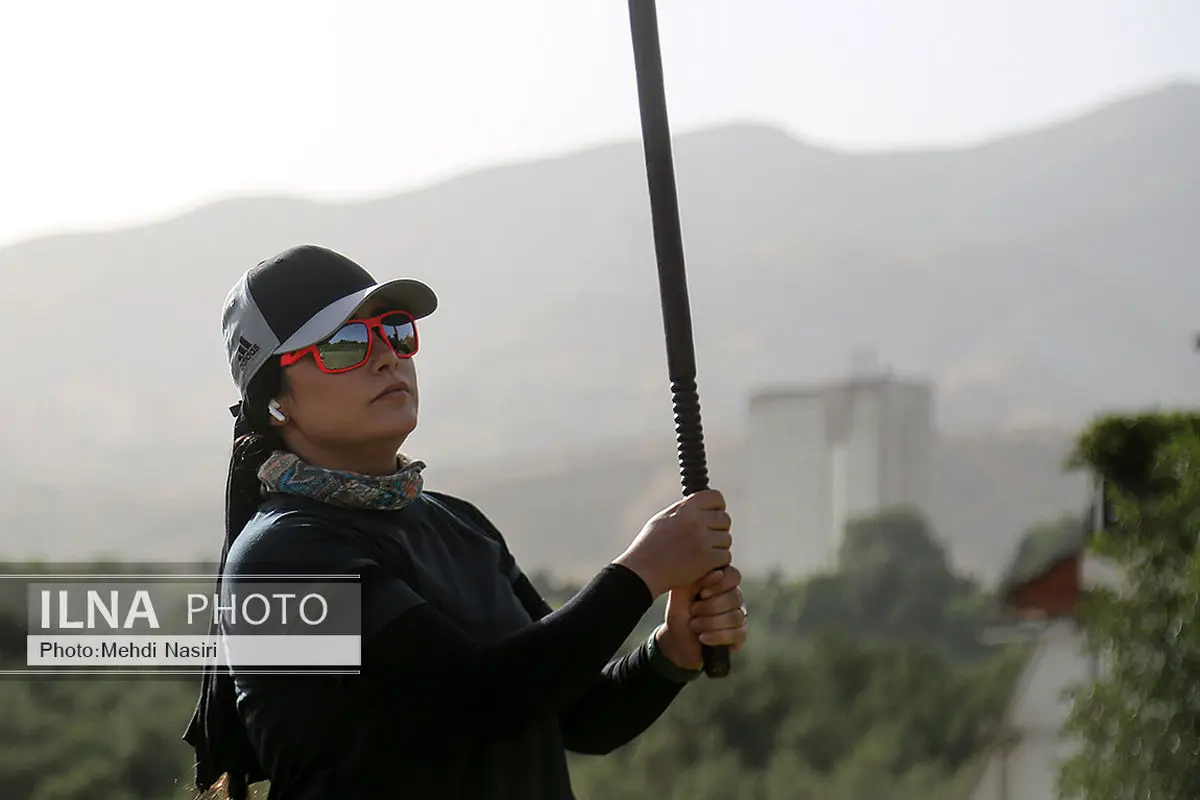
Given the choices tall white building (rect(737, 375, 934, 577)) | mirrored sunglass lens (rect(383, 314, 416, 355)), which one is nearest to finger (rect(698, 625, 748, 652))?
mirrored sunglass lens (rect(383, 314, 416, 355))

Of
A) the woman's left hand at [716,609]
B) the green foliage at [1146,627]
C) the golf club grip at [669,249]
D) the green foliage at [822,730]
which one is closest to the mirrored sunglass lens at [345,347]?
the golf club grip at [669,249]

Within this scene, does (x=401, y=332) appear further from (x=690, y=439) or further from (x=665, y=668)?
(x=665, y=668)

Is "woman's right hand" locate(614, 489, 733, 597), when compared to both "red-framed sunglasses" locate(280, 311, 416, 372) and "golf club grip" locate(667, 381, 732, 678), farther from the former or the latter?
"red-framed sunglasses" locate(280, 311, 416, 372)

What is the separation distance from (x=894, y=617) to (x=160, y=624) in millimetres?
10202

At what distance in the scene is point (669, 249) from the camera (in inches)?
68.0

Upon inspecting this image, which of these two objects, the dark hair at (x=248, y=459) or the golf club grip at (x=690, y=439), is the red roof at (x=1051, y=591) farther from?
the dark hair at (x=248, y=459)

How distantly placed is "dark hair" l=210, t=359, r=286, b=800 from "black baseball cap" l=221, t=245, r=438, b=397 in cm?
2

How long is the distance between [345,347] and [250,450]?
18 cm

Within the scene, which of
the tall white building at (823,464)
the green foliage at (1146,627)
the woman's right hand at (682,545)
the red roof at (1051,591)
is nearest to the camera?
the woman's right hand at (682,545)

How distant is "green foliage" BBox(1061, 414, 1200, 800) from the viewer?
5.20 meters

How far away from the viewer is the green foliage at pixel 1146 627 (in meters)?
5.20

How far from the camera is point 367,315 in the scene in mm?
1729

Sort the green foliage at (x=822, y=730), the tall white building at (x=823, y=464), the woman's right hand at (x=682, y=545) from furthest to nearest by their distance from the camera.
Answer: the tall white building at (x=823, y=464), the green foliage at (x=822, y=730), the woman's right hand at (x=682, y=545)

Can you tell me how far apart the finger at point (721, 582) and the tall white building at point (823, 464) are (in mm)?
12140
